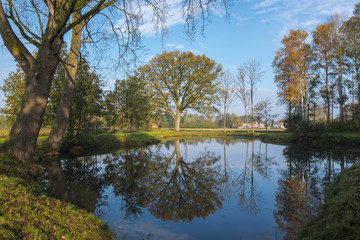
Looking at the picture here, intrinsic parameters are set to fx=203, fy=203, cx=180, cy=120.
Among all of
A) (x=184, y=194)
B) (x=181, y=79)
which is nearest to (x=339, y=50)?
(x=181, y=79)

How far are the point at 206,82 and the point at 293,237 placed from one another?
30.9 m

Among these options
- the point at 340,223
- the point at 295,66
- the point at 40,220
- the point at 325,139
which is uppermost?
the point at 295,66

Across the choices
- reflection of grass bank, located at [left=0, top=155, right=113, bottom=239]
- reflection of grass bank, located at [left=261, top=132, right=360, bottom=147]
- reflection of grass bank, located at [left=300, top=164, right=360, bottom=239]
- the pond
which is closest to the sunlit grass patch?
reflection of grass bank, located at [left=0, top=155, right=113, bottom=239]

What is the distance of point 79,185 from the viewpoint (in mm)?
6445

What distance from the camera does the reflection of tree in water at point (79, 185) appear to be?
5035mm

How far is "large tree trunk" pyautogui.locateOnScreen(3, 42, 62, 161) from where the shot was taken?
6.14m

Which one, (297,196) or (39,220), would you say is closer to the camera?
(39,220)

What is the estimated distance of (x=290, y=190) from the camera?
19.9 ft

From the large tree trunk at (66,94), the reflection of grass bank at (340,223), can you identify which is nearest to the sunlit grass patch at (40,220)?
the reflection of grass bank at (340,223)

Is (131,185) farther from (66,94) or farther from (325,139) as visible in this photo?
(325,139)

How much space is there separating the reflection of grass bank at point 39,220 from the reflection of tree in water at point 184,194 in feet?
5.10

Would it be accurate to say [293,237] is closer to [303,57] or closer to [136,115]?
[136,115]

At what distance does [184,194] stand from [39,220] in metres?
3.59

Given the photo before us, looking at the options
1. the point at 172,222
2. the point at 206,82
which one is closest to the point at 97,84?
the point at 172,222
